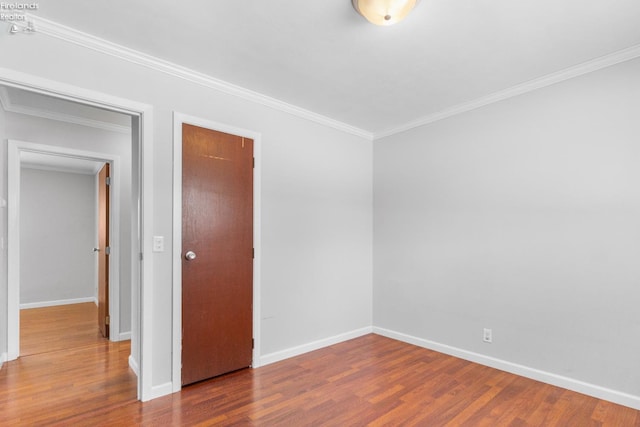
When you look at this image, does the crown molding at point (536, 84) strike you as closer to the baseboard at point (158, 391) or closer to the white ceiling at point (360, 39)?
the white ceiling at point (360, 39)

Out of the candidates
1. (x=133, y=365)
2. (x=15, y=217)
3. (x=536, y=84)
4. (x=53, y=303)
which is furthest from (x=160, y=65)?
(x=53, y=303)

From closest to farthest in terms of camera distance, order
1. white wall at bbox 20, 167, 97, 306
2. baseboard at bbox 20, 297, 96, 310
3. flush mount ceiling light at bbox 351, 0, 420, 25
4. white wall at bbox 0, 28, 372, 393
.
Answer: flush mount ceiling light at bbox 351, 0, 420, 25 → white wall at bbox 0, 28, 372, 393 → baseboard at bbox 20, 297, 96, 310 → white wall at bbox 20, 167, 97, 306

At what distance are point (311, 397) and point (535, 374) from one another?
1.91 metres

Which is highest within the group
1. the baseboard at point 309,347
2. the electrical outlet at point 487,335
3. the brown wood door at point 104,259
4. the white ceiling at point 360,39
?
the white ceiling at point 360,39

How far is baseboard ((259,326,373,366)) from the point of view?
3.20 m

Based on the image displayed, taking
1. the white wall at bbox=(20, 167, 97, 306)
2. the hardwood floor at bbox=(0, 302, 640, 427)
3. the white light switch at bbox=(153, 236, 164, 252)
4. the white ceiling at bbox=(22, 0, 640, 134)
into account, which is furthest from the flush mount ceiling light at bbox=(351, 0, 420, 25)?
the white wall at bbox=(20, 167, 97, 306)

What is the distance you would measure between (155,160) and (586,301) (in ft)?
11.5

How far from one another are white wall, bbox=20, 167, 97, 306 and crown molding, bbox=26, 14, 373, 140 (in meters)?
4.83

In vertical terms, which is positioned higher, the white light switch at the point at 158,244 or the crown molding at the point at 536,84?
the crown molding at the point at 536,84

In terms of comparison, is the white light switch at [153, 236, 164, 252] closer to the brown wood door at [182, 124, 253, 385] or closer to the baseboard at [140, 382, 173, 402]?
the brown wood door at [182, 124, 253, 385]

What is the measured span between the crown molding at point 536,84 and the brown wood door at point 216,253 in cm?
199

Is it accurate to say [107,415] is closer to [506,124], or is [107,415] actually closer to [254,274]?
[254,274]

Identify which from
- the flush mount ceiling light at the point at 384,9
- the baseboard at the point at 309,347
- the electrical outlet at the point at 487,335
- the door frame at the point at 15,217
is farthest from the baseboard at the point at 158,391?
the flush mount ceiling light at the point at 384,9

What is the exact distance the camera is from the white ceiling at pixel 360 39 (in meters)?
1.96
